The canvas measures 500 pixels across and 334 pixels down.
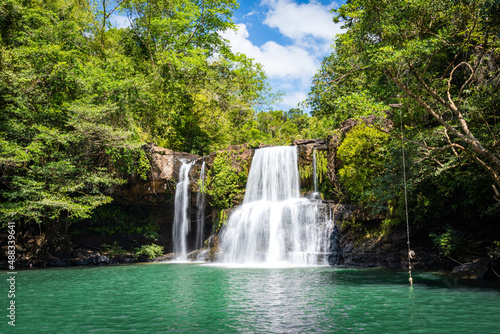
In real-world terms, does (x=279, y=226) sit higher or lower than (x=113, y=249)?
higher

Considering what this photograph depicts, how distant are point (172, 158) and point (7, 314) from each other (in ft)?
51.0

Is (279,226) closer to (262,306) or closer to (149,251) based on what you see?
(149,251)

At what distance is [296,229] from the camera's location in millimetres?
16875

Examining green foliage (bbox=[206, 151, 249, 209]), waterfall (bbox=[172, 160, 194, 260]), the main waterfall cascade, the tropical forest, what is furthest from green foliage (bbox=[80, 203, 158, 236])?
the main waterfall cascade

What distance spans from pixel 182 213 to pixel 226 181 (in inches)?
137

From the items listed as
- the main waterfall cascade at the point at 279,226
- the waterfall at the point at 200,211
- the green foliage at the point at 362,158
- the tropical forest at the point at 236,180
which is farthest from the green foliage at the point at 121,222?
the green foliage at the point at 362,158

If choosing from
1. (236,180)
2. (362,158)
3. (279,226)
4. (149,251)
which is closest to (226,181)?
(236,180)

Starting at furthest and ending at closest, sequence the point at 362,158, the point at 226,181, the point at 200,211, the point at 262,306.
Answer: the point at 200,211, the point at 226,181, the point at 362,158, the point at 262,306

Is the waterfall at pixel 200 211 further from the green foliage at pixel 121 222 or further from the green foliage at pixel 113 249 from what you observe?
the green foliage at pixel 113 249

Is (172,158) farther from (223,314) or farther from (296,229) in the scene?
(223,314)

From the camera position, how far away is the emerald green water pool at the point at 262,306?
5.59 metres

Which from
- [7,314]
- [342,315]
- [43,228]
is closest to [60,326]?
[7,314]

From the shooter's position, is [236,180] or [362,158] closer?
[362,158]

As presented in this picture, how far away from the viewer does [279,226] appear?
17297 millimetres
